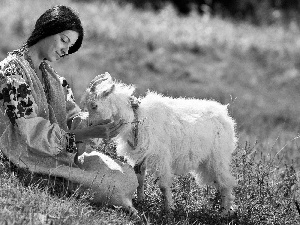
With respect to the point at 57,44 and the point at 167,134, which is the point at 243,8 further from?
the point at 57,44

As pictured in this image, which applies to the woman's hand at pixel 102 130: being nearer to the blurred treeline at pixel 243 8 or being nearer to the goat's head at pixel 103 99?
the goat's head at pixel 103 99

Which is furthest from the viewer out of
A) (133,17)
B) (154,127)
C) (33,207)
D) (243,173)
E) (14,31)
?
(133,17)

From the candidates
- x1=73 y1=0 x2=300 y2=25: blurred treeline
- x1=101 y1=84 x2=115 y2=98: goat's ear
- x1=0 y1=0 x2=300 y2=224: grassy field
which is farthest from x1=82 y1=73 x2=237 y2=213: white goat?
x1=73 y1=0 x2=300 y2=25: blurred treeline

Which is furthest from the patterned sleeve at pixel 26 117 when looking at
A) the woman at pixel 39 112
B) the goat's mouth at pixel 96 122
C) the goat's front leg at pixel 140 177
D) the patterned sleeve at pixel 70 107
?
the goat's front leg at pixel 140 177

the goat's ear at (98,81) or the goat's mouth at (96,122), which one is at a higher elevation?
the goat's ear at (98,81)

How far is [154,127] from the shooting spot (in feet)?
16.3

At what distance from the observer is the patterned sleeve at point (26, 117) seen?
4512 millimetres

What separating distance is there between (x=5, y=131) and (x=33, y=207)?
0.81 meters

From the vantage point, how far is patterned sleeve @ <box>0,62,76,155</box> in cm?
451

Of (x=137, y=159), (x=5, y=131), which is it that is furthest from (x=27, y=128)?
(x=137, y=159)

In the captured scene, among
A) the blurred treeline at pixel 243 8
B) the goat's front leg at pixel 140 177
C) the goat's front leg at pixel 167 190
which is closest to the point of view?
the goat's front leg at pixel 167 190

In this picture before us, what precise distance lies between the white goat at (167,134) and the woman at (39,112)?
0.21 m

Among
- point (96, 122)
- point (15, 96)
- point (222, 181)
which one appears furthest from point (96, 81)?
point (222, 181)

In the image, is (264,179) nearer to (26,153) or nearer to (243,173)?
(243,173)
